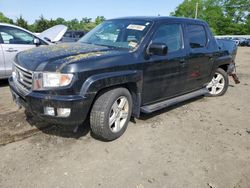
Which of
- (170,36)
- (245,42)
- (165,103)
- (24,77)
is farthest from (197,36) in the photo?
(245,42)

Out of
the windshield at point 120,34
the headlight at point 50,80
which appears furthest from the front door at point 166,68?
the headlight at point 50,80

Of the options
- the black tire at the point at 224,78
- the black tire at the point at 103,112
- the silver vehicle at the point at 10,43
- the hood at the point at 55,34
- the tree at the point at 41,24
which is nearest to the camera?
the black tire at the point at 103,112

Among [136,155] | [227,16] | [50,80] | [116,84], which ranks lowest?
[136,155]

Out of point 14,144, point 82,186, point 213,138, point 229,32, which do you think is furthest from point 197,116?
point 229,32

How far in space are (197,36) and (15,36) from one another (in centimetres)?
443

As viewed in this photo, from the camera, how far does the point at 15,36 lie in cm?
648

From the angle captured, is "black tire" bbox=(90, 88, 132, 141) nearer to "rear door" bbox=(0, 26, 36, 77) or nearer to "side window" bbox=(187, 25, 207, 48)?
"side window" bbox=(187, 25, 207, 48)

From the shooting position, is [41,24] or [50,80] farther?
[41,24]

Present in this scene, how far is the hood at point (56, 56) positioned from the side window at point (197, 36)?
1.88 meters

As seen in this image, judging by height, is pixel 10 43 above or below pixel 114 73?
above

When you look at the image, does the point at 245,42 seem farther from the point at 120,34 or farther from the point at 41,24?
the point at 120,34

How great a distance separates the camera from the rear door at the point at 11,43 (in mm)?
6186

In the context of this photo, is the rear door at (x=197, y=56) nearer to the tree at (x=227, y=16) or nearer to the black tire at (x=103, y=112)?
the black tire at (x=103, y=112)

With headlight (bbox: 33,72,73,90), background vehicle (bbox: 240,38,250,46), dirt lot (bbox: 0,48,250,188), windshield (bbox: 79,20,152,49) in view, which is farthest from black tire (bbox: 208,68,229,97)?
background vehicle (bbox: 240,38,250,46)
